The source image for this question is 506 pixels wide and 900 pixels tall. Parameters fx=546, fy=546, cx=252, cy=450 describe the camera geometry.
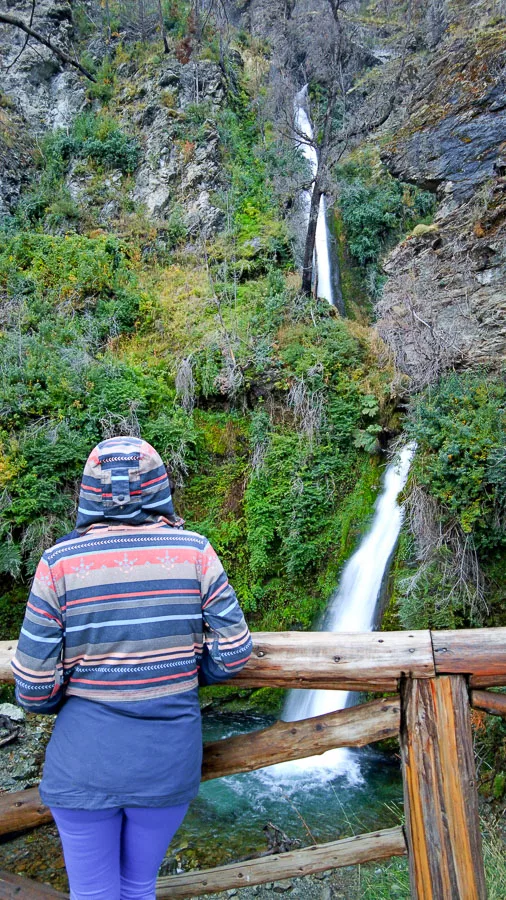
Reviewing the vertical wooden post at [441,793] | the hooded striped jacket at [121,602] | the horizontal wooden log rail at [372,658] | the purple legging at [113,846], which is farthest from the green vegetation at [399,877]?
the hooded striped jacket at [121,602]

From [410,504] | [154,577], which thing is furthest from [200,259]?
[154,577]

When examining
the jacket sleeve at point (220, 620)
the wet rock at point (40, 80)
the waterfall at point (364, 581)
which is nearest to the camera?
the jacket sleeve at point (220, 620)

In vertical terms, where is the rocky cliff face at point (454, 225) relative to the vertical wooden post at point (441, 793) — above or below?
above

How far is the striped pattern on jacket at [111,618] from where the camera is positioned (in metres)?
1.66

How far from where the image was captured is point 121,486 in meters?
1.71

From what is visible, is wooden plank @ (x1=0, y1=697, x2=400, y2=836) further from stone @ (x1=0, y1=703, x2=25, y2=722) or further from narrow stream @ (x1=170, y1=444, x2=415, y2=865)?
stone @ (x1=0, y1=703, x2=25, y2=722)

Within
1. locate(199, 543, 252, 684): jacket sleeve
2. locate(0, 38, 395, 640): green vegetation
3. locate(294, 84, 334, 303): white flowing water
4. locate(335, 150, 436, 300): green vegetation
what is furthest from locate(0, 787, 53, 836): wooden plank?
locate(335, 150, 436, 300): green vegetation

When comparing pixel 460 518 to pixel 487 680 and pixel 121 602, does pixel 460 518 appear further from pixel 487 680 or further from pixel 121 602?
pixel 121 602

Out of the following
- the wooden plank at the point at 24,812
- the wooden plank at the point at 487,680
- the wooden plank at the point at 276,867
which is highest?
the wooden plank at the point at 487,680

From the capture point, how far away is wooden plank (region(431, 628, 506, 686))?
7.16 ft

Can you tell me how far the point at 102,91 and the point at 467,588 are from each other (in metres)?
16.2

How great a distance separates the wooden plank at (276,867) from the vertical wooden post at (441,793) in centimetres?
45

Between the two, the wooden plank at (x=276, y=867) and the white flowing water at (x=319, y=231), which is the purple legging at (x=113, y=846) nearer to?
the wooden plank at (x=276, y=867)

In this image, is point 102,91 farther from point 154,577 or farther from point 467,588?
point 154,577
